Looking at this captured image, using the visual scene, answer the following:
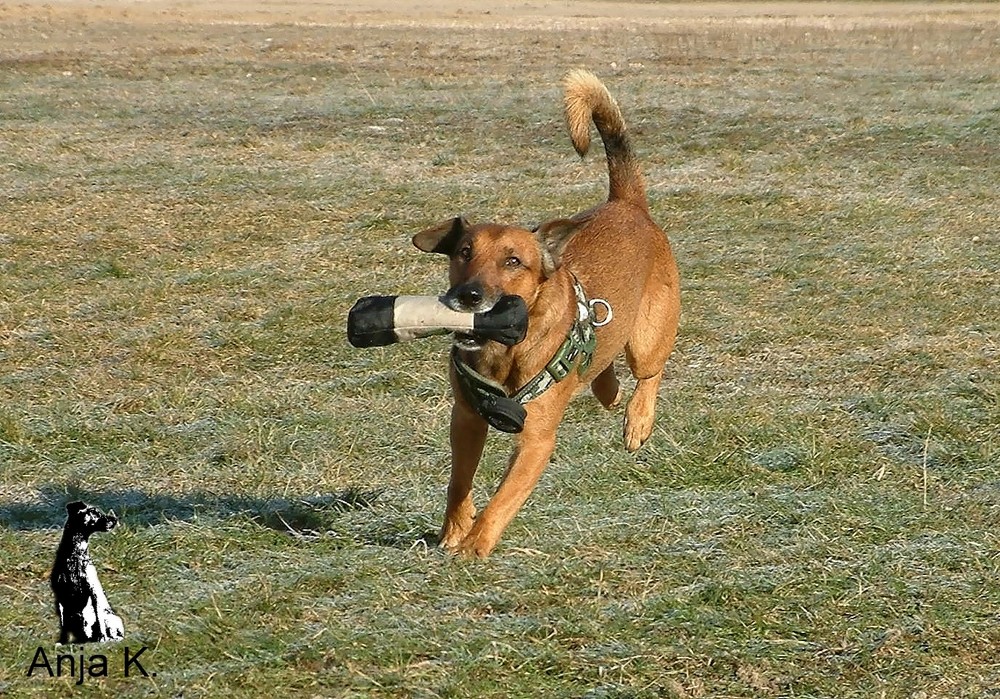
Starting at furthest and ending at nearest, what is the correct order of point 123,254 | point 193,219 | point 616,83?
1. point 616,83
2. point 193,219
3. point 123,254

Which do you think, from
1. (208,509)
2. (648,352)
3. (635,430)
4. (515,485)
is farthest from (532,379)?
(648,352)

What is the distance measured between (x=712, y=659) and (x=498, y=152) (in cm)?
886

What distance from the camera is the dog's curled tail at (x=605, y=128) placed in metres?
5.57

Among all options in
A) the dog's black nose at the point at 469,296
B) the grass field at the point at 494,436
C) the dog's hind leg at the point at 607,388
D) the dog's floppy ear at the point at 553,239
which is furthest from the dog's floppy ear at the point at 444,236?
the dog's hind leg at the point at 607,388

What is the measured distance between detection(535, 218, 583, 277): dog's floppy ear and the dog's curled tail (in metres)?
1.18

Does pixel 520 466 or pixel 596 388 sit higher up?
pixel 520 466

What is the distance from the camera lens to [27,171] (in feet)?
35.4

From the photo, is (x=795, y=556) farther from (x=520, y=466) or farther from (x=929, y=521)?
(x=520, y=466)

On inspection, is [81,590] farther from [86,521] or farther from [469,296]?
[469,296]

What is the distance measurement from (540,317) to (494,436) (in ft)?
3.71

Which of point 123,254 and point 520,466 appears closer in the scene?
point 520,466

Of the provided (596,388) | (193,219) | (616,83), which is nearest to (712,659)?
(596,388)

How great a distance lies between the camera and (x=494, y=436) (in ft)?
17.1

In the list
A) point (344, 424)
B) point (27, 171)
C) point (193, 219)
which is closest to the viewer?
point (344, 424)
